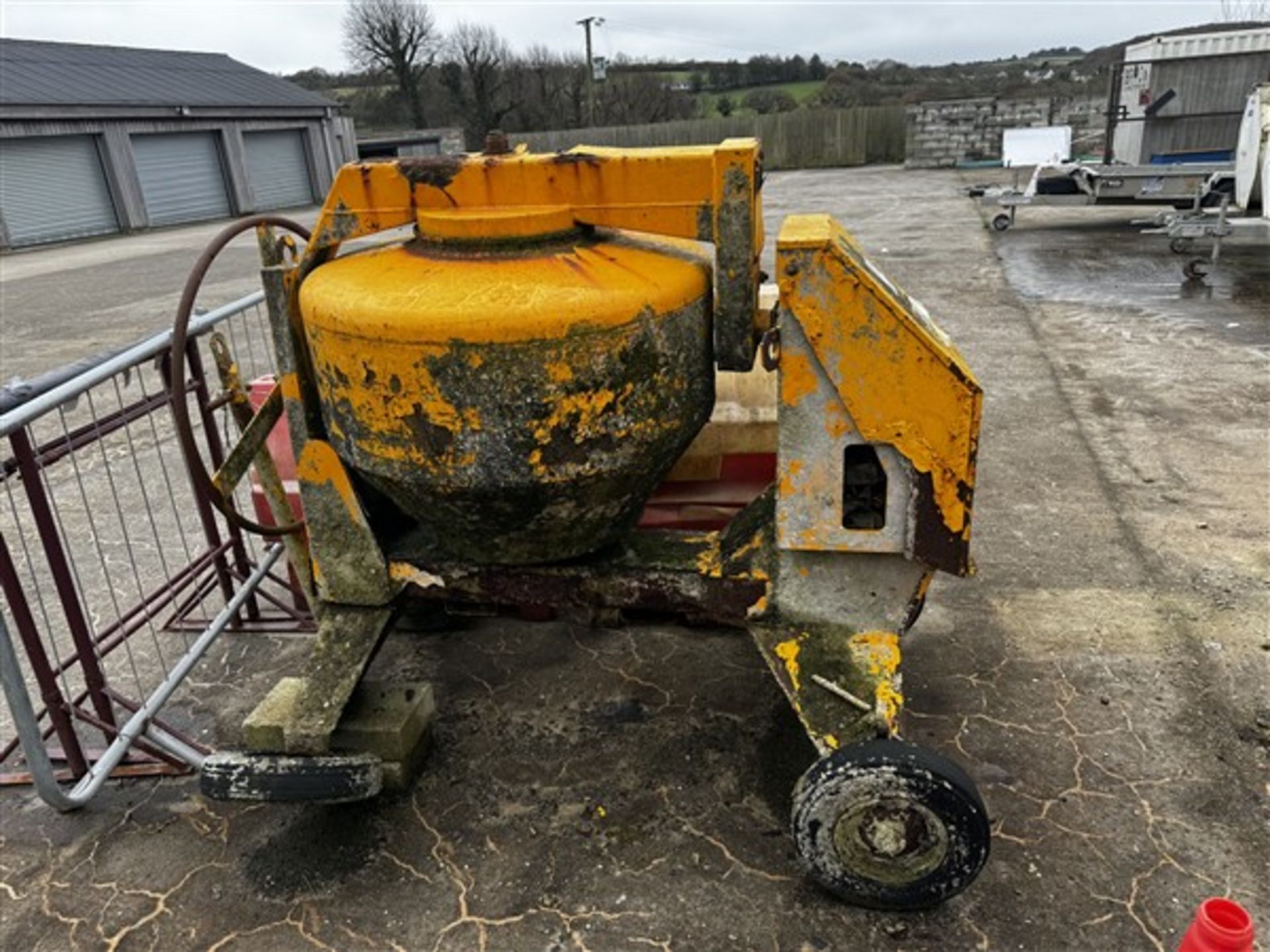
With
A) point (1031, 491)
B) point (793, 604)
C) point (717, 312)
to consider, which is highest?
point (717, 312)

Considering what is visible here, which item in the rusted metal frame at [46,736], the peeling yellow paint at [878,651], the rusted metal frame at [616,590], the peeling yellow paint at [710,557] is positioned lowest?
the rusted metal frame at [46,736]

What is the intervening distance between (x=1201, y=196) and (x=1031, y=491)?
8.86 meters

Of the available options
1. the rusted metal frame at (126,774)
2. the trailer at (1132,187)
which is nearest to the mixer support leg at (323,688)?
the rusted metal frame at (126,774)

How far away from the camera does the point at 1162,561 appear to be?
13.4 ft

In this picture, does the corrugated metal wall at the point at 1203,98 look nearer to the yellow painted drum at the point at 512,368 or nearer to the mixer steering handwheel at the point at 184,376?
the yellow painted drum at the point at 512,368

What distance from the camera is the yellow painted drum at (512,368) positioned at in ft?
7.45

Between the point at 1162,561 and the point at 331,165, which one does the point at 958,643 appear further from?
the point at 331,165

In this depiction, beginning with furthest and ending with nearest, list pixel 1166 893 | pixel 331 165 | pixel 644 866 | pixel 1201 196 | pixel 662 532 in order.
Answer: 1. pixel 331 165
2. pixel 1201 196
3. pixel 662 532
4. pixel 644 866
5. pixel 1166 893

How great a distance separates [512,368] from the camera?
89.4 inches

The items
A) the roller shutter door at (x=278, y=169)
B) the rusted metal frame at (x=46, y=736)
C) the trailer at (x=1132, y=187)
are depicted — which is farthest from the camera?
the roller shutter door at (x=278, y=169)

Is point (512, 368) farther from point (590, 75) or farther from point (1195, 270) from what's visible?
point (590, 75)

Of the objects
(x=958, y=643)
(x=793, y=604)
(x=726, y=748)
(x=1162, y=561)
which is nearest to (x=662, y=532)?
(x=793, y=604)

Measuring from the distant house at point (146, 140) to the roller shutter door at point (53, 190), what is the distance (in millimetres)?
21

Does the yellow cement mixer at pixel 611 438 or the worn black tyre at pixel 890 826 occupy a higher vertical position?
the yellow cement mixer at pixel 611 438
